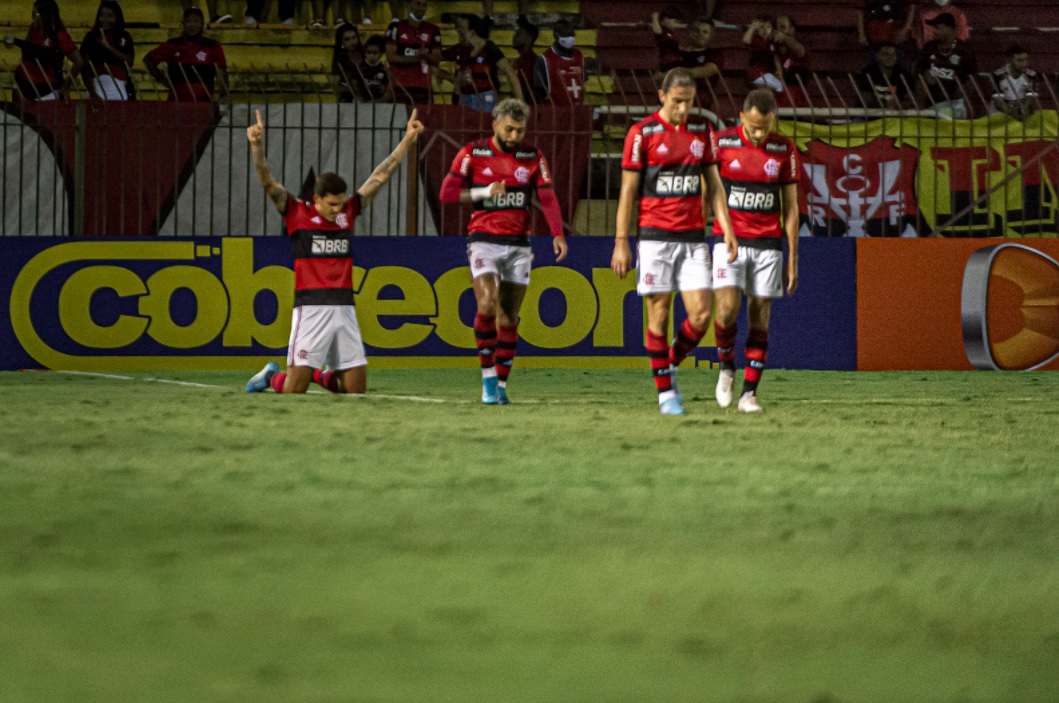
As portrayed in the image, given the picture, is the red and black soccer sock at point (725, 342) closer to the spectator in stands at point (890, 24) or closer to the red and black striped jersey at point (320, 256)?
the red and black striped jersey at point (320, 256)

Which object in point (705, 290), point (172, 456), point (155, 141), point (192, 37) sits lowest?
point (172, 456)

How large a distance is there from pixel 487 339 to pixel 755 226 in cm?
175

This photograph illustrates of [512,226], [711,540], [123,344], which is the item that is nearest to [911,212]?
[512,226]

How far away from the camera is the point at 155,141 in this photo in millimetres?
13688

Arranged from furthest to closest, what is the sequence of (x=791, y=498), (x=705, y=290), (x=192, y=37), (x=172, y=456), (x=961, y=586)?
1. (x=192, y=37)
2. (x=705, y=290)
3. (x=172, y=456)
4. (x=791, y=498)
5. (x=961, y=586)

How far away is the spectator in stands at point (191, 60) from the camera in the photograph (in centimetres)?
1560

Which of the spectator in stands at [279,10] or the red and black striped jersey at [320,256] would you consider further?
the spectator in stands at [279,10]

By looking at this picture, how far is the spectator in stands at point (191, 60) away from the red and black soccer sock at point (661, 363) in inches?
327

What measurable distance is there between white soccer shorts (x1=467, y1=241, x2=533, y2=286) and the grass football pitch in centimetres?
189

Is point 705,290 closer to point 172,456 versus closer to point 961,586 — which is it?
point 172,456

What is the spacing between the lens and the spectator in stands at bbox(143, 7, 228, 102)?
15602 millimetres

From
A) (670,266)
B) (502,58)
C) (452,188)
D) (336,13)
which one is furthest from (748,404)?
(336,13)

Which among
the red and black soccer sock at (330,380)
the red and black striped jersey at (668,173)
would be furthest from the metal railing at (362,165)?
the red and black striped jersey at (668,173)

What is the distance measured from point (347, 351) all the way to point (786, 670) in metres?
7.22
